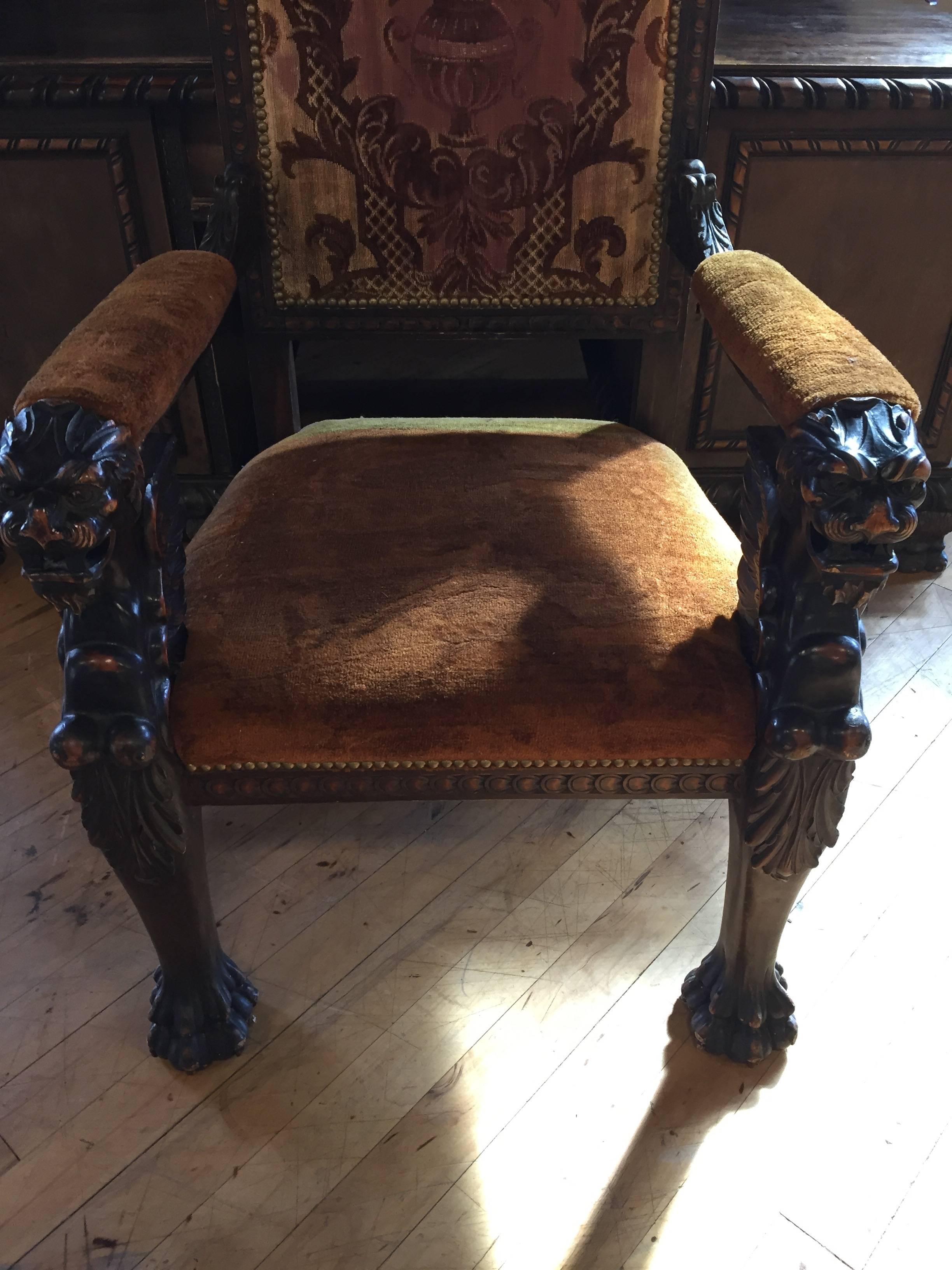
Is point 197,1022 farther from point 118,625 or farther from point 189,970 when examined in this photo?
point 118,625

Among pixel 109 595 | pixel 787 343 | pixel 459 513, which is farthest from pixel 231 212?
pixel 787 343

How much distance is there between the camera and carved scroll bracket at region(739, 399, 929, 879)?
77 cm

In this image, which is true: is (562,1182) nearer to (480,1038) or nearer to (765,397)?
(480,1038)

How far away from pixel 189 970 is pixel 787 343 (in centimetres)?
88

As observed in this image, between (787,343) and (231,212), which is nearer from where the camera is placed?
(787,343)

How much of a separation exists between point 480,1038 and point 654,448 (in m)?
0.73

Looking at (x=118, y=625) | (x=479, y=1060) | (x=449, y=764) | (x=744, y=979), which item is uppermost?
(x=118, y=625)

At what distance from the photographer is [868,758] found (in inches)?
63.4

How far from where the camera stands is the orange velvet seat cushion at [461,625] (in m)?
0.90

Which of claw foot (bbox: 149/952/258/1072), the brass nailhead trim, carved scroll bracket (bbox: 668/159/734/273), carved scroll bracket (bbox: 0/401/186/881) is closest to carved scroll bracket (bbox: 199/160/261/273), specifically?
carved scroll bracket (bbox: 0/401/186/881)

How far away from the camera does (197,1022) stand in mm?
1168

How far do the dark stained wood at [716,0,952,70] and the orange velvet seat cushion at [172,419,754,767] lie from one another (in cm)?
86

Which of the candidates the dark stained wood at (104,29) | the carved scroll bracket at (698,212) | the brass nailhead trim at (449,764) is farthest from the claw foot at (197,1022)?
the dark stained wood at (104,29)

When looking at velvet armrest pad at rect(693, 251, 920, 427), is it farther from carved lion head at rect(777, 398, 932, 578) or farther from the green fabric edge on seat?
the green fabric edge on seat
